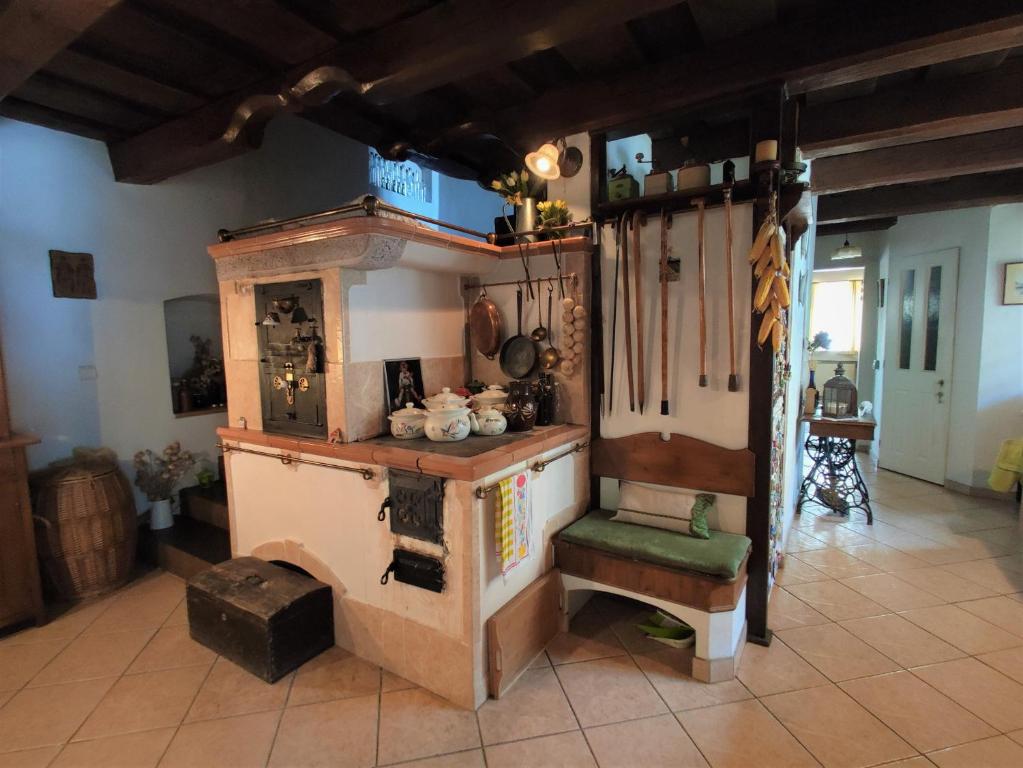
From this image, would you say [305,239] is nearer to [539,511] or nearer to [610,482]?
[539,511]

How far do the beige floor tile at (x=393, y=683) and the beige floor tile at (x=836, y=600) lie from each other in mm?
1881

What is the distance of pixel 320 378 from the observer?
2131 mm

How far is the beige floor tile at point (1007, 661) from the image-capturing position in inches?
Answer: 75.7

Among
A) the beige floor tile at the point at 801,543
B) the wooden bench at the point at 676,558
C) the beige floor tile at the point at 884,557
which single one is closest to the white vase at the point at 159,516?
the wooden bench at the point at 676,558

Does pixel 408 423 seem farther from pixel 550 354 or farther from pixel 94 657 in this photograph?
pixel 94 657

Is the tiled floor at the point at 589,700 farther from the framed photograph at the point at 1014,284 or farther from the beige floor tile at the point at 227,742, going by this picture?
the framed photograph at the point at 1014,284

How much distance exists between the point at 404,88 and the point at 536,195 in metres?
0.90

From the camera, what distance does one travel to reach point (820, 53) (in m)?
1.82

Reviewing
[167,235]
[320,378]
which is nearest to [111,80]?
[167,235]

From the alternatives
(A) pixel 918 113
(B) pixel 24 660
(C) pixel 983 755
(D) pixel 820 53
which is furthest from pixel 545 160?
(B) pixel 24 660

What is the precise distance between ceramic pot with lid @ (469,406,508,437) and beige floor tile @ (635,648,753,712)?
3.56ft

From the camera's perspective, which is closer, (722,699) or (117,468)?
(722,699)

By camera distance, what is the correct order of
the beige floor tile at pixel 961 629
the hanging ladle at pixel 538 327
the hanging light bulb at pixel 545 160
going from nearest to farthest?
the beige floor tile at pixel 961 629 < the hanging light bulb at pixel 545 160 < the hanging ladle at pixel 538 327

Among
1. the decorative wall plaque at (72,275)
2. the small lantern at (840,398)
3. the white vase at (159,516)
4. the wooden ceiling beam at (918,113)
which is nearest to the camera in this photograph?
the wooden ceiling beam at (918,113)
